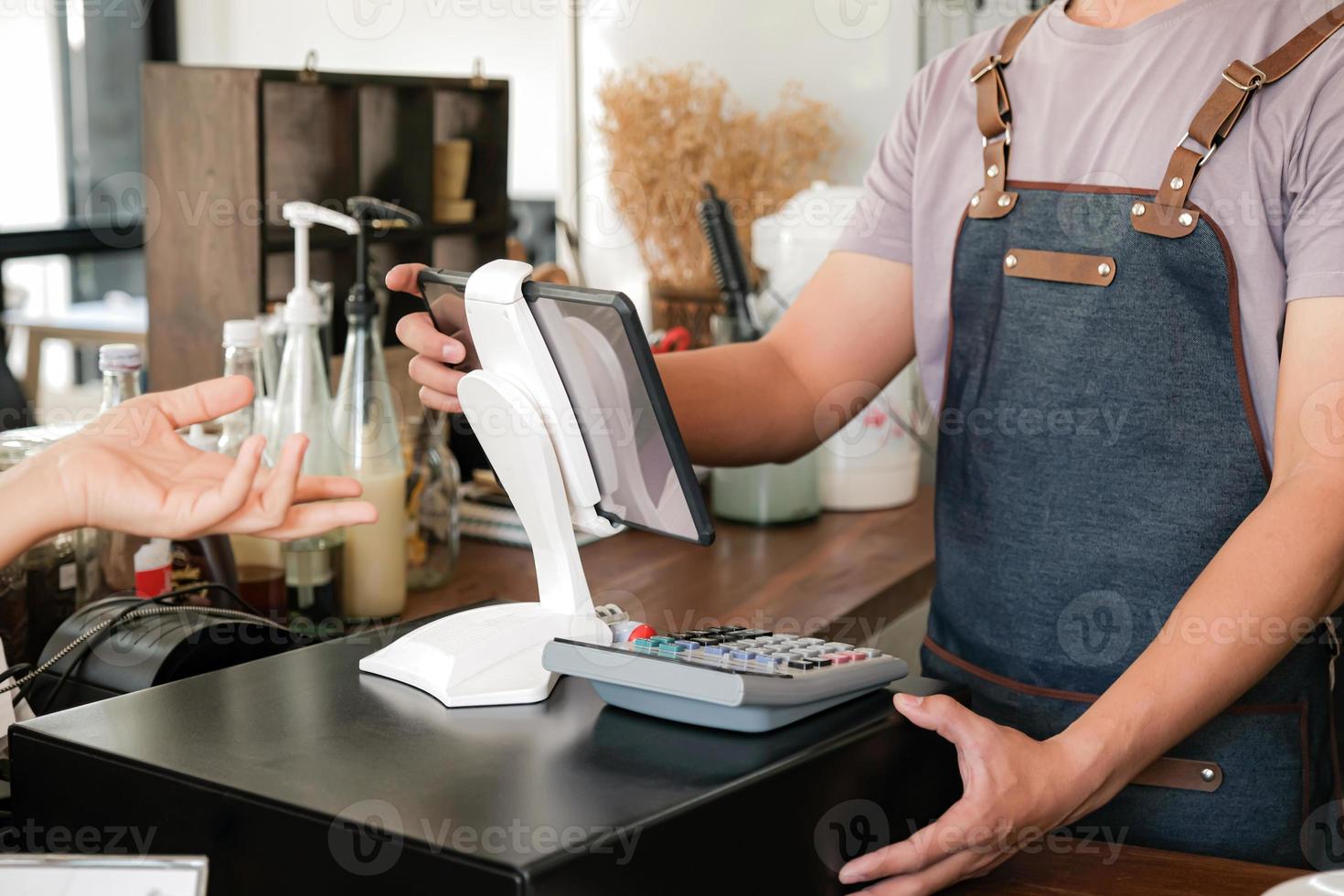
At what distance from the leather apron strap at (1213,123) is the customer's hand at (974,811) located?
1.50ft

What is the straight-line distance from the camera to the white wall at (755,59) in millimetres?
2502

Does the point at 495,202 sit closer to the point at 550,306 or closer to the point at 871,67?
the point at 871,67

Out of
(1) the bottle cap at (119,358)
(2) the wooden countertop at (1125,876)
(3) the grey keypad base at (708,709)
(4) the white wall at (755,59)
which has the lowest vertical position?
(2) the wooden countertop at (1125,876)

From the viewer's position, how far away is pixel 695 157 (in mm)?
2549

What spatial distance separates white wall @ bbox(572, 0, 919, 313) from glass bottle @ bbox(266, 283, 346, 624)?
135 cm

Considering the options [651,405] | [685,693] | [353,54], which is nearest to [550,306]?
[651,405]

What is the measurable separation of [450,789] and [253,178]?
130 cm

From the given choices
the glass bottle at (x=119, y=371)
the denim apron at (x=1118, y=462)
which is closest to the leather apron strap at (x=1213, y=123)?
the denim apron at (x=1118, y=462)

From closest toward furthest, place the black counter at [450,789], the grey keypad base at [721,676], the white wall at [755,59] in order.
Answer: the black counter at [450,789] < the grey keypad base at [721,676] < the white wall at [755,59]

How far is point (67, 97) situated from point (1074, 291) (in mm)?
3931

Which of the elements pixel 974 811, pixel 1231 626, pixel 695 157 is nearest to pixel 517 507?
pixel 974 811

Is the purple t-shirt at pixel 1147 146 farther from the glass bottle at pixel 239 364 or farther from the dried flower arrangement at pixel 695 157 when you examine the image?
the dried flower arrangement at pixel 695 157

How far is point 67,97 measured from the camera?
14.0 ft

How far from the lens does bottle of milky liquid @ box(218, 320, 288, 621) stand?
4.49 ft
